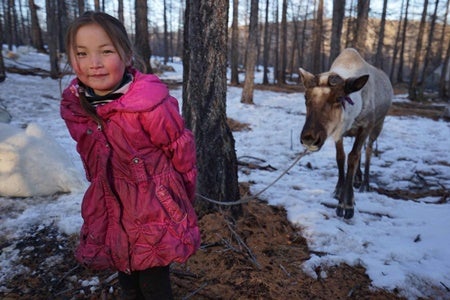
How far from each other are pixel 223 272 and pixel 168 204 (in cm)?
138

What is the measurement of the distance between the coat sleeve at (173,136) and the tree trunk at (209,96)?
1.51 metres

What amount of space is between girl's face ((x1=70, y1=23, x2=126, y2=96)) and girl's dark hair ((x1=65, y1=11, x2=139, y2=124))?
0.05 feet

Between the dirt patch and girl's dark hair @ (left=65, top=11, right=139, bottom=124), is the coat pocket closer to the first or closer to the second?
girl's dark hair @ (left=65, top=11, right=139, bottom=124)

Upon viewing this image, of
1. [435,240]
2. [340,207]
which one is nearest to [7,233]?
[340,207]

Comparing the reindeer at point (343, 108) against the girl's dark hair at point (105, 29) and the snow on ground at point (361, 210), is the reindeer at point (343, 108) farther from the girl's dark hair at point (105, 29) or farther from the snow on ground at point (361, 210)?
the girl's dark hair at point (105, 29)

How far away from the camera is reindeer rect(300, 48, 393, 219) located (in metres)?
3.33

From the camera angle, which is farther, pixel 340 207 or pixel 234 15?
pixel 234 15

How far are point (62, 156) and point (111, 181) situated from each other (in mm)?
3272

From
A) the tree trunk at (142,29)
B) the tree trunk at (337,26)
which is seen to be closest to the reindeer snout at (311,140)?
the tree trunk at (142,29)

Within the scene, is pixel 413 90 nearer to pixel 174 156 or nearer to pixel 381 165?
pixel 381 165

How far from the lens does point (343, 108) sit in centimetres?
354

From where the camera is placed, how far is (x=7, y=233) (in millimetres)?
3176

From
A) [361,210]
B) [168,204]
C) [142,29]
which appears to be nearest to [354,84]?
[361,210]

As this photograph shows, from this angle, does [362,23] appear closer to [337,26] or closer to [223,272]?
[337,26]
